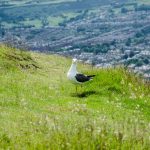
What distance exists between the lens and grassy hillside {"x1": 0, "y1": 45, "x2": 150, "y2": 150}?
42.4 feet

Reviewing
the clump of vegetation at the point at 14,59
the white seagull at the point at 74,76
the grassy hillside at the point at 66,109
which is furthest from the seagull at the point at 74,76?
the clump of vegetation at the point at 14,59

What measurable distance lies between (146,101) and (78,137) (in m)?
12.8

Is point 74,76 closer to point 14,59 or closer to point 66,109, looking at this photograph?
point 66,109

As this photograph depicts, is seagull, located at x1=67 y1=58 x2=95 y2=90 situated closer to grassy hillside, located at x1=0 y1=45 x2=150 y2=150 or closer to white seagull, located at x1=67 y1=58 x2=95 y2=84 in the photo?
white seagull, located at x1=67 y1=58 x2=95 y2=84

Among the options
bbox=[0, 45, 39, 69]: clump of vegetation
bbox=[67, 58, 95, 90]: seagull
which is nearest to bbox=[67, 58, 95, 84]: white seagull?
bbox=[67, 58, 95, 90]: seagull

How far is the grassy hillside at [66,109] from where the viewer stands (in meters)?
12.9

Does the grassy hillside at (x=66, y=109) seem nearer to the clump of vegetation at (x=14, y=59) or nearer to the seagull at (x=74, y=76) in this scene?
the clump of vegetation at (x=14, y=59)

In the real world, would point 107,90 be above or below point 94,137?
below

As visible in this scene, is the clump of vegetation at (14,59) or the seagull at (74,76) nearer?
the seagull at (74,76)

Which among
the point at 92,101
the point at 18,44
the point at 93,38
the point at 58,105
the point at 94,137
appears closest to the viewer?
the point at 94,137

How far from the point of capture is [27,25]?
199 metres

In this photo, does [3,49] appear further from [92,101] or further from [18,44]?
[92,101]

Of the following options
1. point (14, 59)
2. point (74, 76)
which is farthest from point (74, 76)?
point (14, 59)

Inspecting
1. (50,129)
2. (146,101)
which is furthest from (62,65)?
(50,129)
